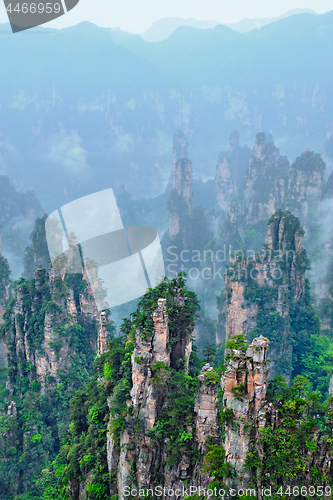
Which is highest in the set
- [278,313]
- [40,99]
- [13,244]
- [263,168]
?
[40,99]

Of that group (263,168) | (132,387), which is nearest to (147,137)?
(263,168)

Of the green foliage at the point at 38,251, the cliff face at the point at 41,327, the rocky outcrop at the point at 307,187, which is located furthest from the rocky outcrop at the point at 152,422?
the rocky outcrop at the point at 307,187

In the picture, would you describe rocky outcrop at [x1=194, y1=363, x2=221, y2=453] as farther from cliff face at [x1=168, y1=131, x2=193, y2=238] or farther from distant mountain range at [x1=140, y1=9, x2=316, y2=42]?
distant mountain range at [x1=140, y1=9, x2=316, y2=42]

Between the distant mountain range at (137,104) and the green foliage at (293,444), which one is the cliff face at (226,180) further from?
the green foliage at (293,444)

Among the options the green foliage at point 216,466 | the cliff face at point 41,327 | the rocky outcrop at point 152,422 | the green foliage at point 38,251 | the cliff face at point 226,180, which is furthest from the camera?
the cliff face at point 226,180

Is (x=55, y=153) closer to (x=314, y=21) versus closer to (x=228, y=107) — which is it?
(x=228, y=107)

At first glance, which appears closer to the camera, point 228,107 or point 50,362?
point 50,362
